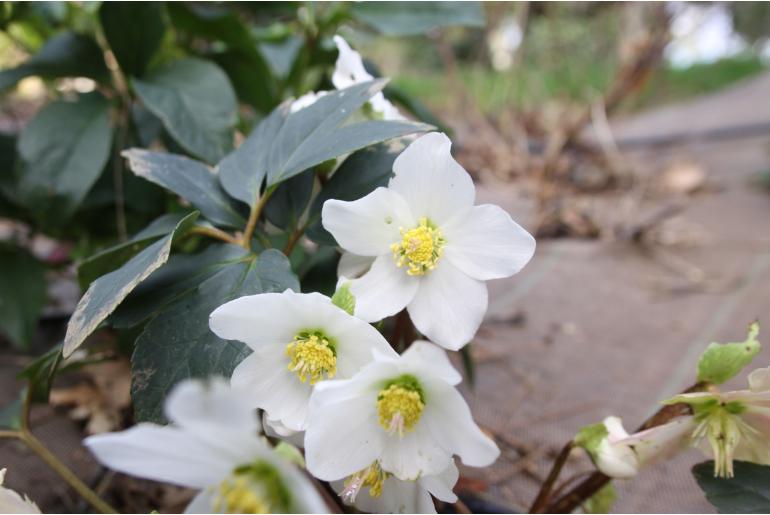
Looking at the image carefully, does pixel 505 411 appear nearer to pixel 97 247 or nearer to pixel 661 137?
pixel 97 247

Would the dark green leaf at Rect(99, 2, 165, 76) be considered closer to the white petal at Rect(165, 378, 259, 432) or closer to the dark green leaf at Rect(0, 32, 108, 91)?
the dark green leaf at Rect(0, 32, 108, 91)

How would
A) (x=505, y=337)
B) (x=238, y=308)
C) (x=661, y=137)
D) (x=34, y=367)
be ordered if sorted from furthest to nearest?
(x=661, y=137)
(x=505, y=337)
(x=34, y=367)
(x=238, y=308)

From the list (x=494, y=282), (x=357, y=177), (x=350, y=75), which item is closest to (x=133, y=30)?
(x=350, y=75)

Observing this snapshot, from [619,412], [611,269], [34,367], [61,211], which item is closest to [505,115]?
[611,269]

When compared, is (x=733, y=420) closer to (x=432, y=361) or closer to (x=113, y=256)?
(x=432, y=361)

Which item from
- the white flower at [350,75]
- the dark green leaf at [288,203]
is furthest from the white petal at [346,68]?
the dark green leaf at [288,203]

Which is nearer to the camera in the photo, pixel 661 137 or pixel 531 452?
pixel 531 452
